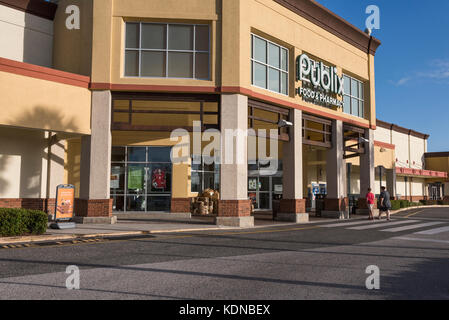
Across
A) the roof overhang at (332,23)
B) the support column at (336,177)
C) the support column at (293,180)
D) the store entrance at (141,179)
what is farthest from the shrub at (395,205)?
the store entrance at (141,179)

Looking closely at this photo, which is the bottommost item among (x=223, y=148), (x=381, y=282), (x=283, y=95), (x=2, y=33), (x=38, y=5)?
(x=381, y=282)

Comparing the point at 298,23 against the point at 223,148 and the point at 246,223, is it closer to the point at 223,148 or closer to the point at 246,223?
the point at 223,148

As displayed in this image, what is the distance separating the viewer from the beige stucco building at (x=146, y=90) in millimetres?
16938

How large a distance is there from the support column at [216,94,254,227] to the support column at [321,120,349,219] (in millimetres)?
8629

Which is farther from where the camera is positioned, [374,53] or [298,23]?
[374,53]

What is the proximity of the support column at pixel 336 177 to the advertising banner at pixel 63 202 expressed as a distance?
15616 millimetres

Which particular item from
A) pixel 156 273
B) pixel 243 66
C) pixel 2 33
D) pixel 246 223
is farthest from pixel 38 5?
pixel 156 273

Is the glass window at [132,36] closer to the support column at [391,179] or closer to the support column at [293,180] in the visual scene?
the support column at [293,180]

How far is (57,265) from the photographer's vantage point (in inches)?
321

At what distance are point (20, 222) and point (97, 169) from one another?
504 centimetres

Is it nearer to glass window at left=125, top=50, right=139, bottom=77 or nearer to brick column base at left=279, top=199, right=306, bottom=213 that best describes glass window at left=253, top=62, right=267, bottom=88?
glass window at left=125, top=50, right=139, bottom=77
